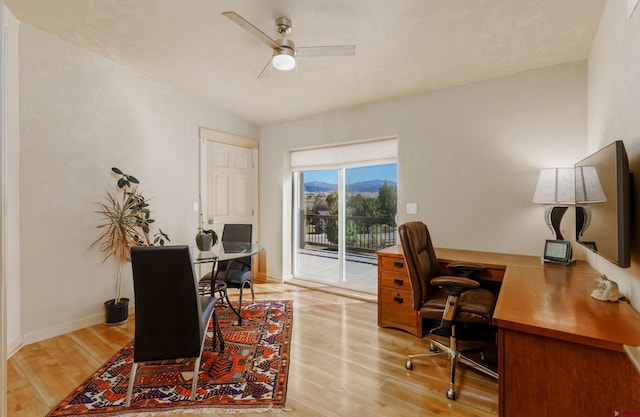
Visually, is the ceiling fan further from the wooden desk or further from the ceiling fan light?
the wooden desk

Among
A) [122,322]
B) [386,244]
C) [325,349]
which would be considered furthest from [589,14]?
[122,322]

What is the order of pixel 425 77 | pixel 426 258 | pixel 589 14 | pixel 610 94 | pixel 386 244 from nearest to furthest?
pixel 610 94 < pixel 589 14 < pixel 426 258 < pixel 425 77 < pixel 386 244

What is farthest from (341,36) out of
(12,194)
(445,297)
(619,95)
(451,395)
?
(12,194)

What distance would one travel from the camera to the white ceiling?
2.05 meters

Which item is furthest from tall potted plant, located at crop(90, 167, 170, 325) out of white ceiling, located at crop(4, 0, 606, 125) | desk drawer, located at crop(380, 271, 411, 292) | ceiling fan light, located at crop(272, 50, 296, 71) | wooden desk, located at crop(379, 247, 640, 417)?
wooden desk, located at crop(379, 247, 640, 417)

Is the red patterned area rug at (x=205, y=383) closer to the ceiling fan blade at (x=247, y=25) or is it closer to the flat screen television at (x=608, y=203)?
the flat screen television at (x=608, y=203)

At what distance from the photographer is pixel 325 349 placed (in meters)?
2.54

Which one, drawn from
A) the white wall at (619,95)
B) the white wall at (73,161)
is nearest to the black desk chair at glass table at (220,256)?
the white wall at (73,161)

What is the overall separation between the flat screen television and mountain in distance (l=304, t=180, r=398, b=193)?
2138 millimetres

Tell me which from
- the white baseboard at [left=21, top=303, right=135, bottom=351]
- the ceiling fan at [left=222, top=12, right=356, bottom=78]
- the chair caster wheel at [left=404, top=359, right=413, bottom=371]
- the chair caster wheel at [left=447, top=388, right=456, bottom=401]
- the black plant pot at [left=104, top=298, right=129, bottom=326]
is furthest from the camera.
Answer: the black plant pot at [left=104, top=298, right=129, bottom=326]

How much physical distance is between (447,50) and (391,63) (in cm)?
49

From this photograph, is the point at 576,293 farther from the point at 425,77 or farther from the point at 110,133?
the point at 110,133

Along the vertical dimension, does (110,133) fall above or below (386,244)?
above

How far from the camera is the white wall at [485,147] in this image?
2697 mm
